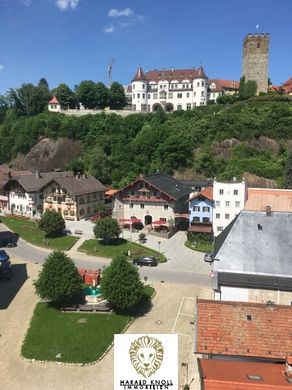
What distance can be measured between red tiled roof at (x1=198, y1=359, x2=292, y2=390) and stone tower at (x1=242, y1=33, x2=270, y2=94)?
9234cm

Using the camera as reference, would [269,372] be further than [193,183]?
No

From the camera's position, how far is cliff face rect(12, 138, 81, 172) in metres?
94.4

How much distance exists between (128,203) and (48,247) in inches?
626

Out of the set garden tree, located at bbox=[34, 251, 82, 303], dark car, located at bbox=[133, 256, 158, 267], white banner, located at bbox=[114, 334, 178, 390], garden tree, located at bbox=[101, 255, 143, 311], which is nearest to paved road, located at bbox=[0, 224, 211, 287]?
dark car, located at bbox=[133, 256, 158, 267]

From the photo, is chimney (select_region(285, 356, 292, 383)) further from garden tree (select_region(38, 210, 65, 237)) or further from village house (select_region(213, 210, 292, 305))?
garden tree (select_region(38, 210, 65, 237))

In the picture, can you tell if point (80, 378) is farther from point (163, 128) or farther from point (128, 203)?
point (163, 128)

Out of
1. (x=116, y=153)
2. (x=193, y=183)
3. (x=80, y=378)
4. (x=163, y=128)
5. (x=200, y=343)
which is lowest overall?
(x=80, y=378)

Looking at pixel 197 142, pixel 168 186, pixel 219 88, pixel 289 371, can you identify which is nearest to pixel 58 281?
pixel 289 371

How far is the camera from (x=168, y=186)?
6222 centimetres

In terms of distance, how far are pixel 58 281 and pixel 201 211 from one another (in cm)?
2771

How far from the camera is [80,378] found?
974 inches

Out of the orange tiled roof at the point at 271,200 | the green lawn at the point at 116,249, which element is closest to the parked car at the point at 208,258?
the green lawn at the point at 116,249

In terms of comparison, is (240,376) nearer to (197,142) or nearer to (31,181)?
(31,181)

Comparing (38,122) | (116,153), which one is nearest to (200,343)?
(116,153)
